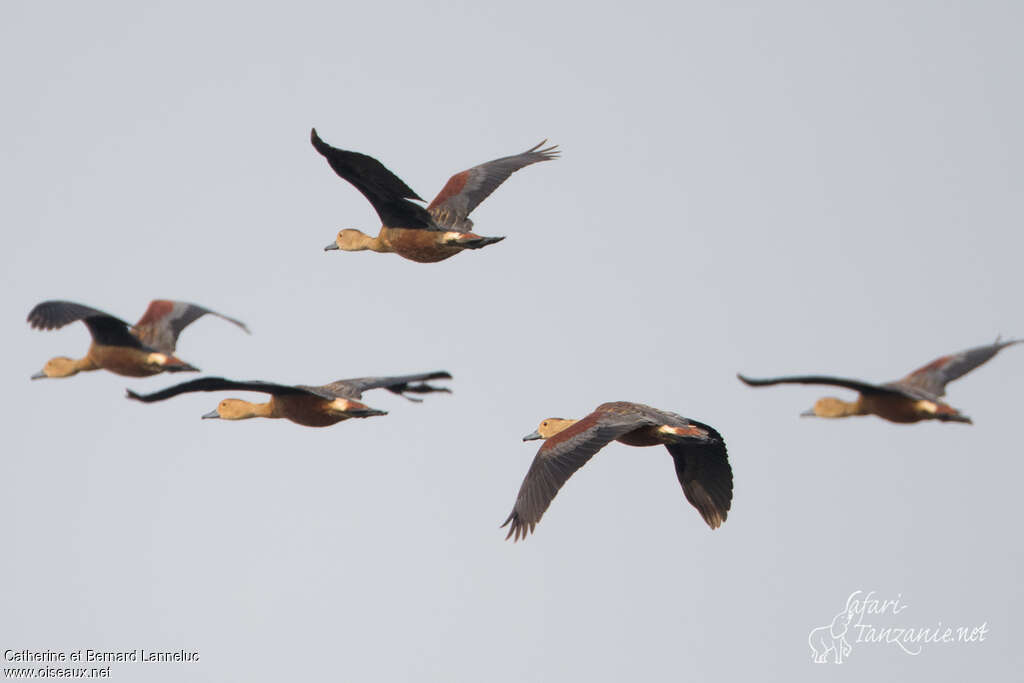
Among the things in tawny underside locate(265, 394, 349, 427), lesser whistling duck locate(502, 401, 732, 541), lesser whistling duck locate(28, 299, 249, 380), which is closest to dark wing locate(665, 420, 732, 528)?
lesser whistling duck locate(502, 401, 732, 541)

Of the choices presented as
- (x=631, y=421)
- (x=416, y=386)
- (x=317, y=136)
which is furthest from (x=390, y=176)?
Result: (x=631, y=421)

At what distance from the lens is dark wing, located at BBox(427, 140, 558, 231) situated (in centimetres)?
1908

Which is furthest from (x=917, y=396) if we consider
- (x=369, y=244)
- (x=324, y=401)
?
(x=369, y=244)

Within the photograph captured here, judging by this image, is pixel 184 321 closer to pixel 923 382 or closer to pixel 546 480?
pixel 546 480

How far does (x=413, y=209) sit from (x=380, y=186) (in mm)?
655

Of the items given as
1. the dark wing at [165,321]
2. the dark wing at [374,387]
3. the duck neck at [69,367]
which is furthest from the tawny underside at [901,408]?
the duck neck at [69,367]

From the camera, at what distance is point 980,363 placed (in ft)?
50.5

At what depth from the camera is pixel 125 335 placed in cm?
1802

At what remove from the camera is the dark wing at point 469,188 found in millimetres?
19078

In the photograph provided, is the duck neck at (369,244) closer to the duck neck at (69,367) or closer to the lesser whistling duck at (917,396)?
the duck neck at (69,367)

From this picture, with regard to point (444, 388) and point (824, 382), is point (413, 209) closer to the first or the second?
point (444, 388)

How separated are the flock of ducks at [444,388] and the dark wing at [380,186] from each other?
0.06ft

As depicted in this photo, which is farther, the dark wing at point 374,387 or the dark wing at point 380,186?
the dark wing at point 380,186

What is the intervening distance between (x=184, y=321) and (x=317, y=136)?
152 inches
